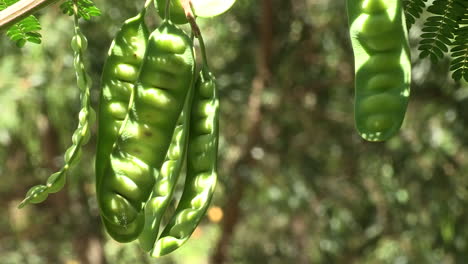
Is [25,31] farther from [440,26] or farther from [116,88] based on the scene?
[440,26]

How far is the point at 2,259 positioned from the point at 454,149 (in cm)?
268

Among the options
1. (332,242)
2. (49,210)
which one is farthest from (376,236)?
(49,210)

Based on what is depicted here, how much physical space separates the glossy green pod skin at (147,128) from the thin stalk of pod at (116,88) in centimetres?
4

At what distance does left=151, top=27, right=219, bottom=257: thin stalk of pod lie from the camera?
1.11 meters

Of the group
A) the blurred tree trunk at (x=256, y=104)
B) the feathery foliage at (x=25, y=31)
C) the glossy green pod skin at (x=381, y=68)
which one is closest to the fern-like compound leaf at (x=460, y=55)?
the glossy green pod skin at (x=381, y=68)

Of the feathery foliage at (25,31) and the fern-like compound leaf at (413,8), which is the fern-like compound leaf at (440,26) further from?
the feathery foliage at (25,31)

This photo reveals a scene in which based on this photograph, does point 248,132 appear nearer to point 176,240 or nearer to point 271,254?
point 271,254

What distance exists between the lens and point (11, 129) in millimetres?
4250

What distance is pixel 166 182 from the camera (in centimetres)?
113

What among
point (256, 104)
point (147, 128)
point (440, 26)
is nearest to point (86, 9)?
point (147, 128)

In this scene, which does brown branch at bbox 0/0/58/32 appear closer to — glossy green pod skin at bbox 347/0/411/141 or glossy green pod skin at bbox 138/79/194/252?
glossy green pod skin at bbox 138/79/194/252

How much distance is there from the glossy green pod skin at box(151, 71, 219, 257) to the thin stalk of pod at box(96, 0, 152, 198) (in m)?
0.09

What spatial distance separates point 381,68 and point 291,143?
3724 millimetres

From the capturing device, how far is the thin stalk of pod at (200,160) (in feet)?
3.63
